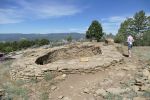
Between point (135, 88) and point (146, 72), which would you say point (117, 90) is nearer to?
point (135, 88)

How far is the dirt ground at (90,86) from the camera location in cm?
888

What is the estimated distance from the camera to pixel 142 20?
47500 mm

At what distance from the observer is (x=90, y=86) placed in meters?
9.76

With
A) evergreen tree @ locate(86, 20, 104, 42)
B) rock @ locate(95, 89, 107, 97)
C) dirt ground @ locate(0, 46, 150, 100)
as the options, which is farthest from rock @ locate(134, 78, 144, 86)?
evergreen tree @ locate(86, 20, 104, 42)

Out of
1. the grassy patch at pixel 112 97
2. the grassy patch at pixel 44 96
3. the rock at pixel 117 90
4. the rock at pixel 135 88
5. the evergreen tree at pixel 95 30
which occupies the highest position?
the evergreen tree at pixel 95 30

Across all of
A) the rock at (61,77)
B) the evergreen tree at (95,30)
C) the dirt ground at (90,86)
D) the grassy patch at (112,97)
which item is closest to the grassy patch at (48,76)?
the dirt ground at (90,86)

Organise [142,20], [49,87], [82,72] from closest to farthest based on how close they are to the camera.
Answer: [49,87], [82,72], [142,20]

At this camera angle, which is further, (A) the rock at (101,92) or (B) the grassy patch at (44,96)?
(B) the grassy patch at (44,96)

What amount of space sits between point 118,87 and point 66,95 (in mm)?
2142

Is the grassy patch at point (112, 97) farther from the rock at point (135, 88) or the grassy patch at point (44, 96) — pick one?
the grassy patch at point (44, 96)

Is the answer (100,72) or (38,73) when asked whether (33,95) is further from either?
(100,72)

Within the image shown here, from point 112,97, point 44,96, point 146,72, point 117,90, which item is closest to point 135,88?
point 117,90

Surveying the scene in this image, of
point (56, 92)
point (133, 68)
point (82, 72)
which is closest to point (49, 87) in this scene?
point (56, 92)

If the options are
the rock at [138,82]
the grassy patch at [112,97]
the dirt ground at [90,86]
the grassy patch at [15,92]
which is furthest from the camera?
the grassy patch at [15,92]
